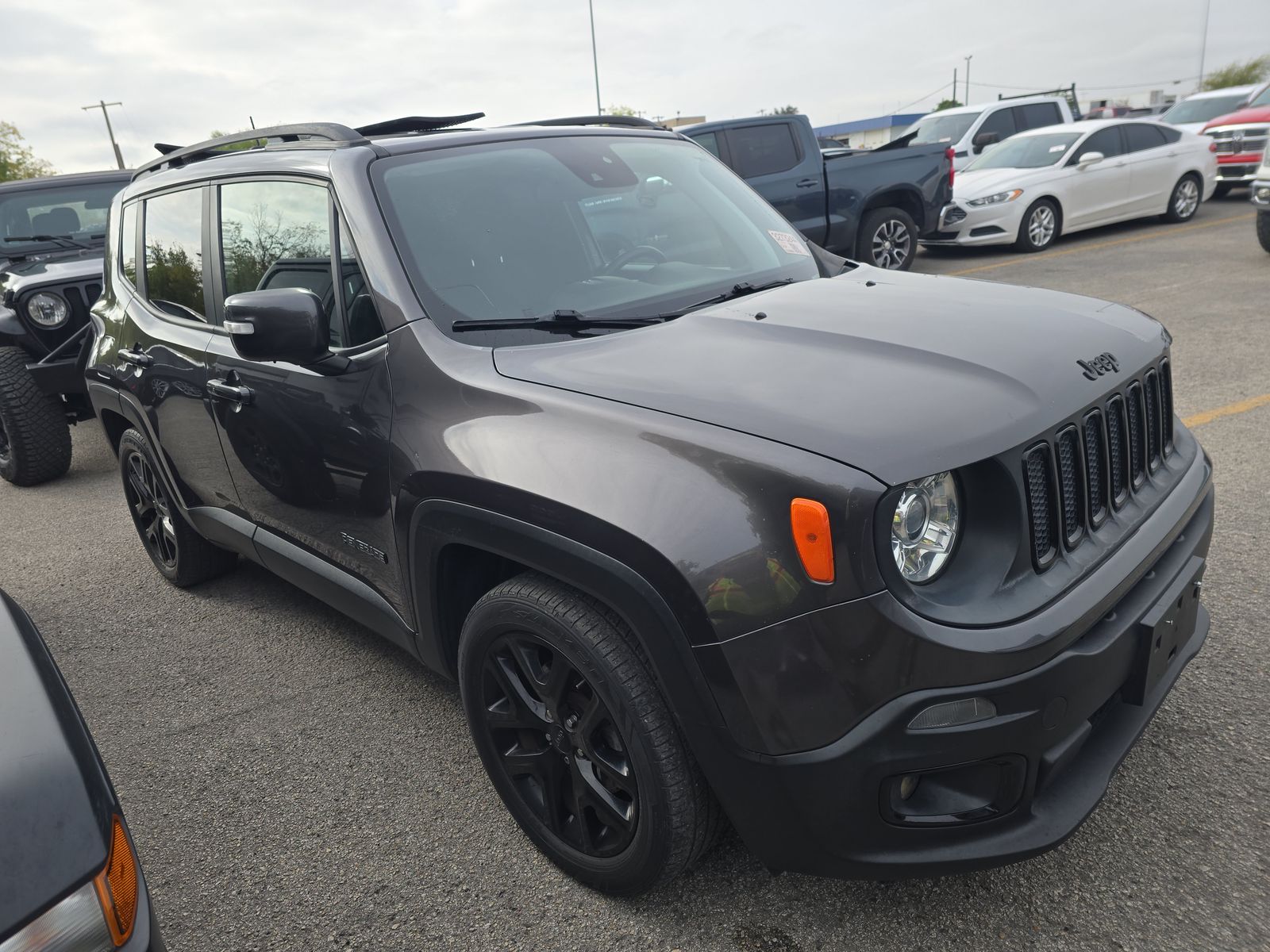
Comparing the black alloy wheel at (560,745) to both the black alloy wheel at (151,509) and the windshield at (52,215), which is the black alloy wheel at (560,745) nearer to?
the black alloy wheel at (151,509)

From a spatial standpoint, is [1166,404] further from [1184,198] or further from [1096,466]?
[1184,198]

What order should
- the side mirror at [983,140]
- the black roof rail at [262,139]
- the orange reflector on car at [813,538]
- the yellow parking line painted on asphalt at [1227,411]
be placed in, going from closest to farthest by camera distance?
1. the orange reflector on car at [813,538]
2. the black roof rail at [262,139]
3. the yellow parking line painted on asphalt at [1227,411]
4. the side mirror at [983,140]

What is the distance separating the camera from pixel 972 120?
1497 cm

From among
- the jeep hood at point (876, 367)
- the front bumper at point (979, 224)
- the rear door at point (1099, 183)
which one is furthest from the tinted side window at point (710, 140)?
the jeep hood at point (876, 367)

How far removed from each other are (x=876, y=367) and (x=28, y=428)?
5.92m

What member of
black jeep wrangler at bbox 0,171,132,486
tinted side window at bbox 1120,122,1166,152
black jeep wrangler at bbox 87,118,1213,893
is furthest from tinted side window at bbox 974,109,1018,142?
black jeep wrangler at bbox 87,118,1213,893

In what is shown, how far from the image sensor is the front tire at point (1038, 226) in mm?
11781

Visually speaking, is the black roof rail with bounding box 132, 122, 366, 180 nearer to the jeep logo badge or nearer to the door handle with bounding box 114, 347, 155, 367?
the door handle with bounding box 114, 347, 155, 367

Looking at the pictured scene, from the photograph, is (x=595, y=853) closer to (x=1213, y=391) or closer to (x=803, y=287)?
(x=803, y=287)

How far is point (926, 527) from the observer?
1.81m

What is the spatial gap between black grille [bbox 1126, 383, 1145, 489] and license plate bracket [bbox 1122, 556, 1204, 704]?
23cm

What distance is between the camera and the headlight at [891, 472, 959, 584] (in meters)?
1.76

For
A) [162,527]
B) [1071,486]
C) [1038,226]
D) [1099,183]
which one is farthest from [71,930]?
[1099,183]

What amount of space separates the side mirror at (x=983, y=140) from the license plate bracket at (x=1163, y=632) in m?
13.7
